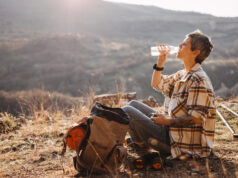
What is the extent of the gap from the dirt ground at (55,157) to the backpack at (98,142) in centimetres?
15

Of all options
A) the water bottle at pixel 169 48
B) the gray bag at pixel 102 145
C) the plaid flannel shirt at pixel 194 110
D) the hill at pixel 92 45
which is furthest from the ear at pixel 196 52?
the hill at pixel 92 45

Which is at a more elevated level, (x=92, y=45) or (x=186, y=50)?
(x=186, y=50)

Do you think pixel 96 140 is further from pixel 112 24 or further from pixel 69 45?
pixel 112 24

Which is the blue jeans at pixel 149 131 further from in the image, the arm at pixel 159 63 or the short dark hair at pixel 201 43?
the short dark hair at pixel 201 43

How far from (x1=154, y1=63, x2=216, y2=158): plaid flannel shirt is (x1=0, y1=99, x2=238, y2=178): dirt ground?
6.4 inches

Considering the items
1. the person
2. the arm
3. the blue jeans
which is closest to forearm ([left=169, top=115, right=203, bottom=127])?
the person

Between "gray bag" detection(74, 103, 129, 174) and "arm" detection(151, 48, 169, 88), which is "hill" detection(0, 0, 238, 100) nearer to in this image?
"arm" detection(151, 48, 169, 88)

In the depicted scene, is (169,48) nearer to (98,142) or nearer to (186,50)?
(186,50)

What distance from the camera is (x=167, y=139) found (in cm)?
235

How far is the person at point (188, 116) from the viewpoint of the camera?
2.04 metres

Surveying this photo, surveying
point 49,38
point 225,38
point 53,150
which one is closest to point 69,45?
point 49,38

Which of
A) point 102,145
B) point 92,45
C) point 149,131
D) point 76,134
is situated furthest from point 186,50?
point 92,45

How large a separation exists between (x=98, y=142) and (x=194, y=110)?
0.87 meters

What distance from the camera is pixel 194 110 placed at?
79.1 inches
